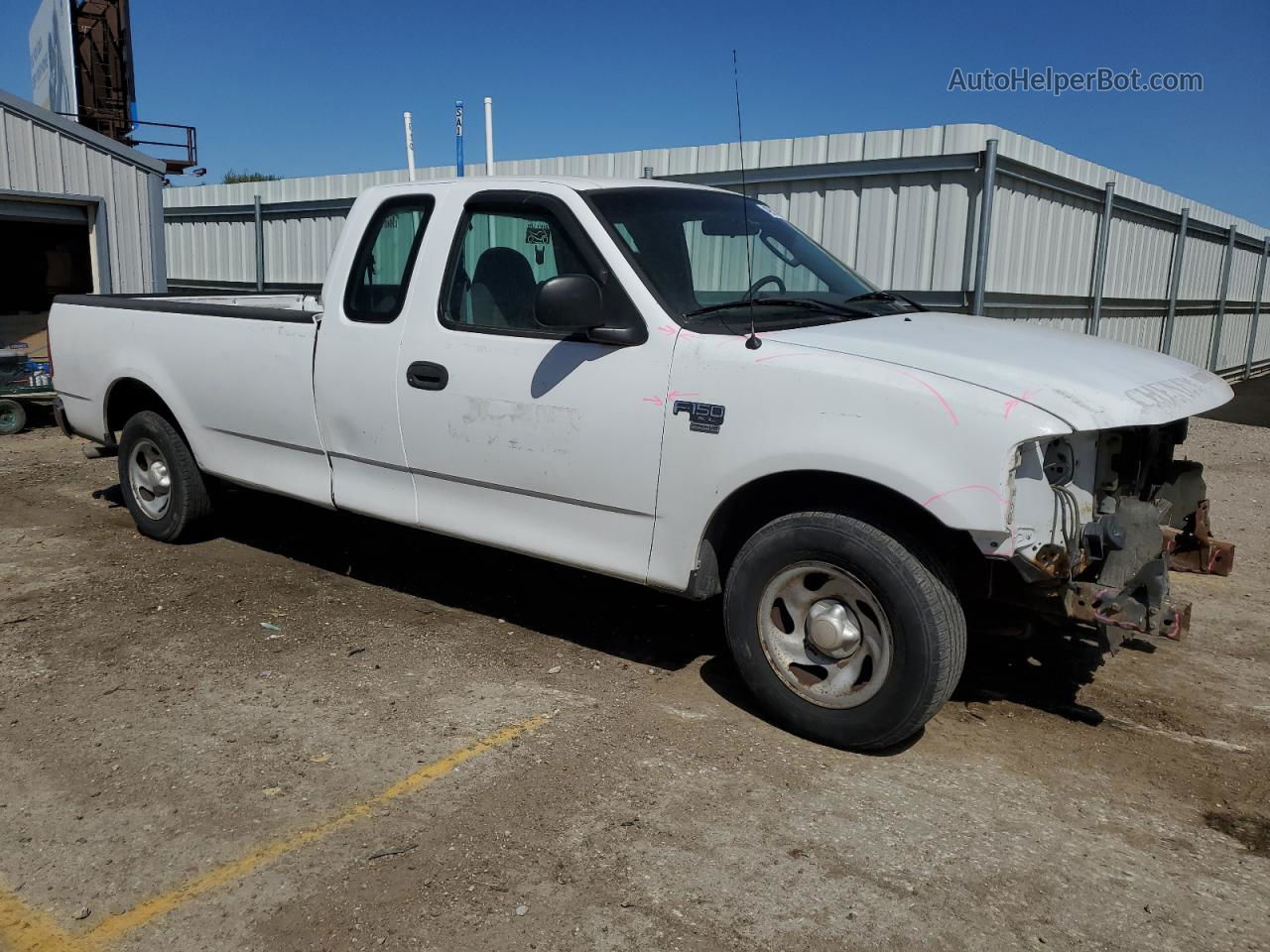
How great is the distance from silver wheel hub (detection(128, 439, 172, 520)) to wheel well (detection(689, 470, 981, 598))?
3821 mm

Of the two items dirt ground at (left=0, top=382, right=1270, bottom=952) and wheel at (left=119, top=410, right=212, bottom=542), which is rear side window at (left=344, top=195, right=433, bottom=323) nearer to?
dirt ground at (left=0, top=382, right=1270, bottom=952)

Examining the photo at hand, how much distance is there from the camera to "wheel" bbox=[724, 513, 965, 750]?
3670 millimetres

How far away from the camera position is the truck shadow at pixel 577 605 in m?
4.76

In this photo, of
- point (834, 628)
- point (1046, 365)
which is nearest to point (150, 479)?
point (834, 628)

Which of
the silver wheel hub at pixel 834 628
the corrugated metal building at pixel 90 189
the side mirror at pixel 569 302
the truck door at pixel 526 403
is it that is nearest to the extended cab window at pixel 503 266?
the truck door at pixel 526 403

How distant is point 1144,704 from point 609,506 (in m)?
2.48

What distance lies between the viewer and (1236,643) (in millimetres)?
5430

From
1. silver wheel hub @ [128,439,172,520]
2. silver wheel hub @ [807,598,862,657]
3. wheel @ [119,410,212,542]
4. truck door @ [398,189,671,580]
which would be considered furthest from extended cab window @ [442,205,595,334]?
silver wheel hub @ [128,439,172,520]

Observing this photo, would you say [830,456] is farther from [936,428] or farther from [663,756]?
[663,756]

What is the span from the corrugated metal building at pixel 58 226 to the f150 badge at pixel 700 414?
364 inches

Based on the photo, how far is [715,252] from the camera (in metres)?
5.16

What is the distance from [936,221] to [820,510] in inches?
312

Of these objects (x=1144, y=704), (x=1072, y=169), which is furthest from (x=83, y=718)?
(x=1072, y=169)

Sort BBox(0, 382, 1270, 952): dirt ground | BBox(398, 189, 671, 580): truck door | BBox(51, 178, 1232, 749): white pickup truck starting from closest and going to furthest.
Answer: BBox(0, 382, 1270, 952): dirt ground
BBox(51, 178, 1232, 749): white pickup truck
BBox(398, 189, 671, 580): truck door
